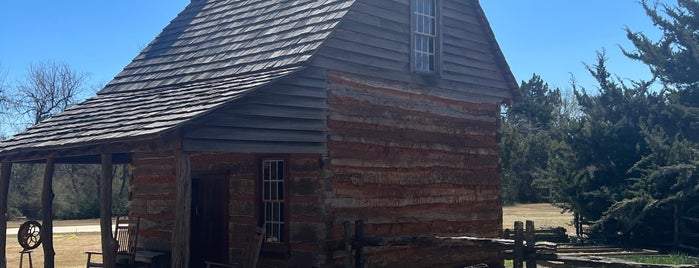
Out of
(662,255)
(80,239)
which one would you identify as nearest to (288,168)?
(662,255)

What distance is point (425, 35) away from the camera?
14000 millimetres

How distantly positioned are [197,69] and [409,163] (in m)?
4.45

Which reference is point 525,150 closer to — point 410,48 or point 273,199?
point 410,48

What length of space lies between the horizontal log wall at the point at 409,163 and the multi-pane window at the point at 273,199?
922mm

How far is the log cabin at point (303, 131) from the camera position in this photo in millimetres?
10570

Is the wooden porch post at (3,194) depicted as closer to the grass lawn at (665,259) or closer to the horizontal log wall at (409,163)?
the horizontal log wall at (409,163)

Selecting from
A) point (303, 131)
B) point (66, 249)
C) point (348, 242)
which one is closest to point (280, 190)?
point (303, 131)

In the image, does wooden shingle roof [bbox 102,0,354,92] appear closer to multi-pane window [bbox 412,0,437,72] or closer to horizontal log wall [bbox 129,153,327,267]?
horizontal log wall [bbox 129,153,327,267]

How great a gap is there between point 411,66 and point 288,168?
3456 mm

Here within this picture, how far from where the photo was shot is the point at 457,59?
575 inches

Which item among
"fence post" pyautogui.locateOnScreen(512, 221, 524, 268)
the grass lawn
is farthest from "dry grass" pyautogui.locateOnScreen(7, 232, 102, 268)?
the grass lawn

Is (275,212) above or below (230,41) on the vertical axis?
below

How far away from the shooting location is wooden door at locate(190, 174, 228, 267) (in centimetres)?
1259

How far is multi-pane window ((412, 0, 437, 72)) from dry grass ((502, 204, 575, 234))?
16784 millimetres
